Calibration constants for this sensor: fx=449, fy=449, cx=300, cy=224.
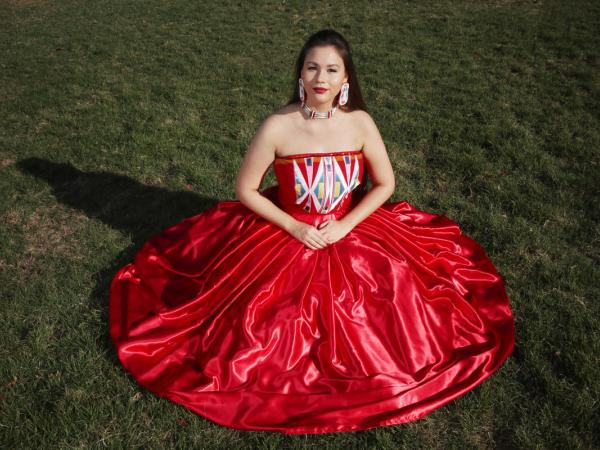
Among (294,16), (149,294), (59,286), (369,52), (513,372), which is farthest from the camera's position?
(294,16)

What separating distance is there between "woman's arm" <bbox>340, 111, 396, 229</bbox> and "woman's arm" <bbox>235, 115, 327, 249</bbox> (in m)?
0.31

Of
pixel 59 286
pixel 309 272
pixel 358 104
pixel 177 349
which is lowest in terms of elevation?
pixel 59 286

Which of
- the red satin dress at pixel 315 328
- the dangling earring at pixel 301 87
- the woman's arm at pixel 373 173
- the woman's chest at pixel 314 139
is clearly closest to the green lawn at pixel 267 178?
the red satin dress at pixel 315 328

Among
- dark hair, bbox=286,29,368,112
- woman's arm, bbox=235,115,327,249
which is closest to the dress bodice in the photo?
woman's arm, bbox=235,115,327,249

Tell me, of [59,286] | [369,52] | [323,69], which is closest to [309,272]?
[323,69]

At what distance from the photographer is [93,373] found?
10.5 feet

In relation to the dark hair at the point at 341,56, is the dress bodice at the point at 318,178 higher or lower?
lower

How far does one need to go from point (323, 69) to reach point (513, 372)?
8.06ft

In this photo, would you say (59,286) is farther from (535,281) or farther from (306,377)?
(535,281)

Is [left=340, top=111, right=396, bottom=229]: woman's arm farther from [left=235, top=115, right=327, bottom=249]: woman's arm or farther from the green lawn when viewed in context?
the green lawn

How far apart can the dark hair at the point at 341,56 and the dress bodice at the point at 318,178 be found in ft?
1.18

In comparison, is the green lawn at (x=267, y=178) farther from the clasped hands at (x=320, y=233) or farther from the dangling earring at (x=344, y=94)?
the dangling earring at (x=344, y=94)

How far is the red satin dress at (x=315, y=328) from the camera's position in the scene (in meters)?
2.86

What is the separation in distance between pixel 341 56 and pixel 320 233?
1215 millimetres
